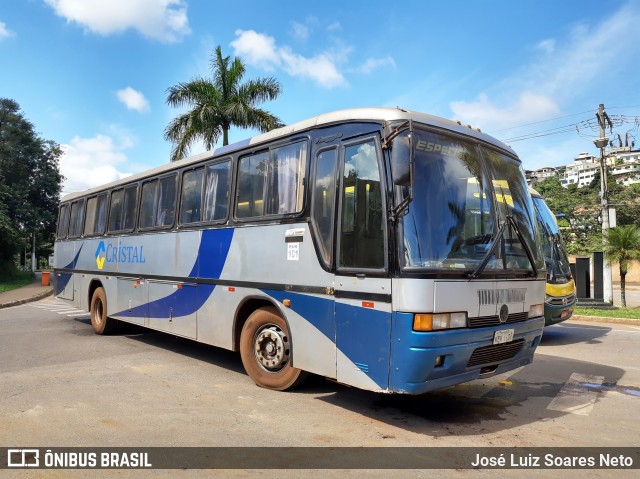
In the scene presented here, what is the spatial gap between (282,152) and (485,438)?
3.92 meters

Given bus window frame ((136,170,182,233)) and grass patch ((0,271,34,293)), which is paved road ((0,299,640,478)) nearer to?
bus window frame ((136,170,182,233))

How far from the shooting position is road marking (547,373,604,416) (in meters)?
5.68

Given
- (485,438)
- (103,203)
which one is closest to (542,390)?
(485,438)

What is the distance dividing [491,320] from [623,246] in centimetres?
1413

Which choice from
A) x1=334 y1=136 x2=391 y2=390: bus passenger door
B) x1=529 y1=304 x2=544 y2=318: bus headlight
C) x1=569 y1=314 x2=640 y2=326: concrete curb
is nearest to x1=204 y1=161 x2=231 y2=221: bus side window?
x1=334 y1=136 x2=391 y2=390: bus passenger door

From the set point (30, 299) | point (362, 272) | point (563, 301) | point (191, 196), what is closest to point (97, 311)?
point (191, 196)

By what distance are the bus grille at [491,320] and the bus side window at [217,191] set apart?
3.76 metres

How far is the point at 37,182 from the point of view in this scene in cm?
3403

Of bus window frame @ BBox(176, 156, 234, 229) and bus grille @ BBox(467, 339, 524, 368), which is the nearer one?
bus grille @ BBox(467, 339, 524, 368)

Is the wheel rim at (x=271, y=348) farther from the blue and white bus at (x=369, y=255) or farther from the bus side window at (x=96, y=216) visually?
the bus side window at (x=96, y=216)

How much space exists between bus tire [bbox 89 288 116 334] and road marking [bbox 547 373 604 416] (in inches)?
338

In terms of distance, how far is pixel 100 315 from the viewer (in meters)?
10.8

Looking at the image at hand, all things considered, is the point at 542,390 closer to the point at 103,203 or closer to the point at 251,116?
the point at 103,203

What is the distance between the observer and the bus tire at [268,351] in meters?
5.97
